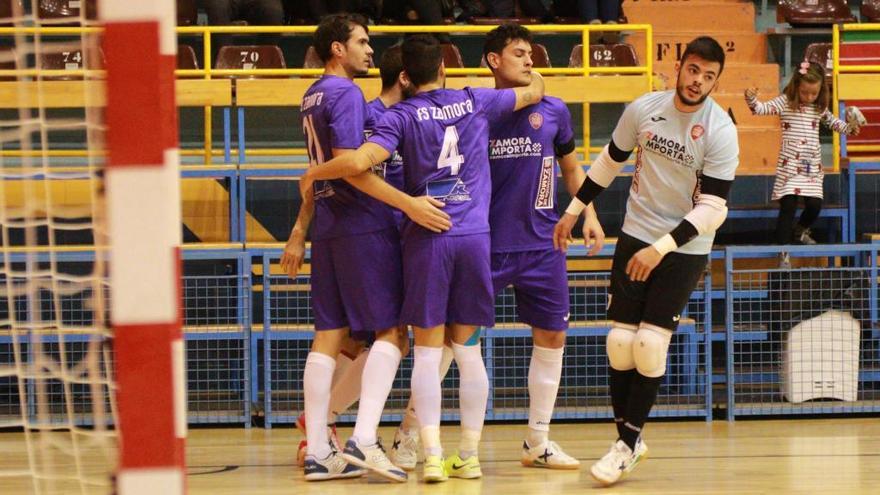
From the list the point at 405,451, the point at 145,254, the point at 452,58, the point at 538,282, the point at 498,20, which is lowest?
the point at 405,451

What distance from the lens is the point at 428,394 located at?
5496 mm

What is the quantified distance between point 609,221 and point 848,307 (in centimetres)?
165

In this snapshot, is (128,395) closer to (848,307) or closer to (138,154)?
(138,154)

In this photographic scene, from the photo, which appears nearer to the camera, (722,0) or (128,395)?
(128,395)

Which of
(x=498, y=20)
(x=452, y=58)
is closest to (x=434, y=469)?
(x=452, y=58)

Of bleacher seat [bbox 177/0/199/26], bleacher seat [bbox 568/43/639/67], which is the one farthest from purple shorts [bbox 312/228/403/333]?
bleacher seat [bbox 177/0/199/26]

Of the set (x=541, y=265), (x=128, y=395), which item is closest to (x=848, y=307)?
(x=541, y=265)

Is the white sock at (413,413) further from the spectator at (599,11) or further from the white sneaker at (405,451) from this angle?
the spectator at (599,11)

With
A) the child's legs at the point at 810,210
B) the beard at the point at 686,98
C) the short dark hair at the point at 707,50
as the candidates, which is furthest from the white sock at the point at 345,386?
the child's legs at the point at 810,210

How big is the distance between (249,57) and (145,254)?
828 centimetres

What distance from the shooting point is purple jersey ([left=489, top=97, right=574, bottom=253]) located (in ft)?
19.5

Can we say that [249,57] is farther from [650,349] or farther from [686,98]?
[650,349]

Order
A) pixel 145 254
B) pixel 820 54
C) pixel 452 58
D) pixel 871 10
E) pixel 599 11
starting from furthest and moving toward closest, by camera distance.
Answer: pixel 871 10 < pixel 820 54 < pixel 599 11 < pixel 452 58 < pixel 145 254

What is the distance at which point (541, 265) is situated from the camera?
19.4 ft
